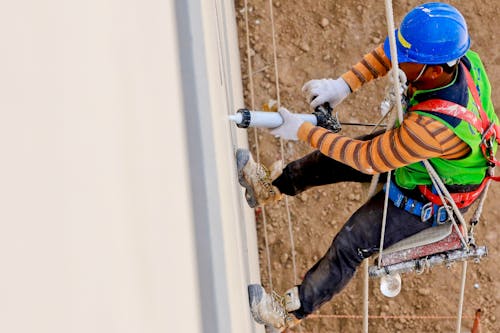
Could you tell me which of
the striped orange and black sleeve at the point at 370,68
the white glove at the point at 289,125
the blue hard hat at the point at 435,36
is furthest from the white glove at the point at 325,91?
the blue hard hat at the point at 435,36

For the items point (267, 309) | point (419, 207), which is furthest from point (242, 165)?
point (419, 207)

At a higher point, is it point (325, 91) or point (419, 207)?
point (325, 91)

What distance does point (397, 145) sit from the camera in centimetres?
198

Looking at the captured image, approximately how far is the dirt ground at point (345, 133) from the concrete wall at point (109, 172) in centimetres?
261

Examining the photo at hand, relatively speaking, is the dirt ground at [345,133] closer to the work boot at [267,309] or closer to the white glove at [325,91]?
the work boot at [267,309]

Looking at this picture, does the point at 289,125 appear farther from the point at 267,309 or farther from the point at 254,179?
the point at 267,309

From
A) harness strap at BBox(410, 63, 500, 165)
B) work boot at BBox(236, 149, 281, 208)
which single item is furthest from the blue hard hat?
work boot at BBox(236, 149, 281, 208)

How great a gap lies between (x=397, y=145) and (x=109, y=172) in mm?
1220

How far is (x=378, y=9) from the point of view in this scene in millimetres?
4457

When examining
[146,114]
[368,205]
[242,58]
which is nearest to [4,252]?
[146,114]

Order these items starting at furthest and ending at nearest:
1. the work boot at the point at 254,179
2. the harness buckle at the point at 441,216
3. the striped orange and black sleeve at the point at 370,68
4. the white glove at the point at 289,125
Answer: the work boot at the point at 254,179
the striped orange and black sleeve at the point at 370,68
the harness buckle at the point at 441,216
the white glove at the point at 289,125

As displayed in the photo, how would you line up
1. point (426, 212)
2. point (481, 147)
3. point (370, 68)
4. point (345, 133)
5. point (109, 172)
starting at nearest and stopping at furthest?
point (109, 172), point (481, 147), point (426, 212), point (370, 68), point (345, 133)

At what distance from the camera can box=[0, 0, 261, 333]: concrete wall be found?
2.33 ft

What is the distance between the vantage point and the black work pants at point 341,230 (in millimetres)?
2469
